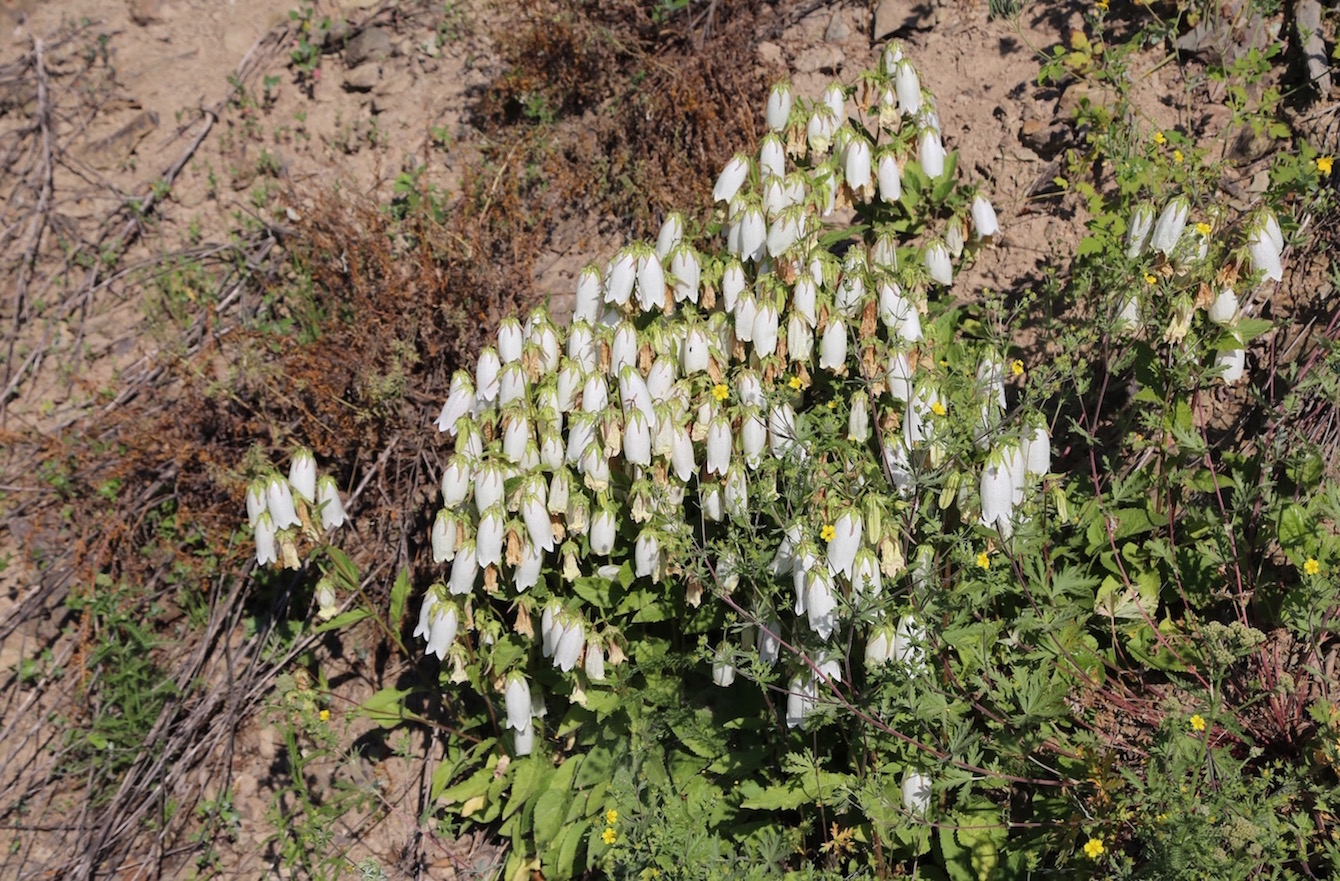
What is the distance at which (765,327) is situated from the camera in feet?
11.5

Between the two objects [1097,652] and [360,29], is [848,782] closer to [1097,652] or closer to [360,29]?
[1097,652]

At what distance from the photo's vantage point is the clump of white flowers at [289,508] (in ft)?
11.9

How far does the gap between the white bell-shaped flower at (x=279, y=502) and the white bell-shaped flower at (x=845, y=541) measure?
1.92 m

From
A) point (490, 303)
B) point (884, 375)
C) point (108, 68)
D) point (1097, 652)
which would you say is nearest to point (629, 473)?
point (884, 375)

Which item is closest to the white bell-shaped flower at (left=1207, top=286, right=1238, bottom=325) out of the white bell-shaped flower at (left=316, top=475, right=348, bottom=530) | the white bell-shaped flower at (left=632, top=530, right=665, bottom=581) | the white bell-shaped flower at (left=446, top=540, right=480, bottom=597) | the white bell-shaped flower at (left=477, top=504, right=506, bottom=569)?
the white bell-shaped flower at (left=632, top=530, right=665, bottom=581)

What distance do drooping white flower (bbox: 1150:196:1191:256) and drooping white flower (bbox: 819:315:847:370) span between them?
1.07m

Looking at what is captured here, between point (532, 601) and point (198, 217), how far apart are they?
4340 mm

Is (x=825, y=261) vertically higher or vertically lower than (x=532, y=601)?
higher

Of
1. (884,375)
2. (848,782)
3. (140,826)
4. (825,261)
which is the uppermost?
(825,261)

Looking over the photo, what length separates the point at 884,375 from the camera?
3488mm

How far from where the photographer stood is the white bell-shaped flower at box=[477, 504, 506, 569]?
3287mm

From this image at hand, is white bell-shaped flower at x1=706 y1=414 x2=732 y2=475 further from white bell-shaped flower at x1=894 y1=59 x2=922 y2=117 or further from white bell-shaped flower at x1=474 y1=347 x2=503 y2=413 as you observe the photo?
white bell-shaped flower at x1=894 y1=59 x2=922 y2=117

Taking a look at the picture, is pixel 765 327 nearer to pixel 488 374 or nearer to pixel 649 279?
pixel 649 279

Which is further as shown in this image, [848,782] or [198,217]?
[198,217]
